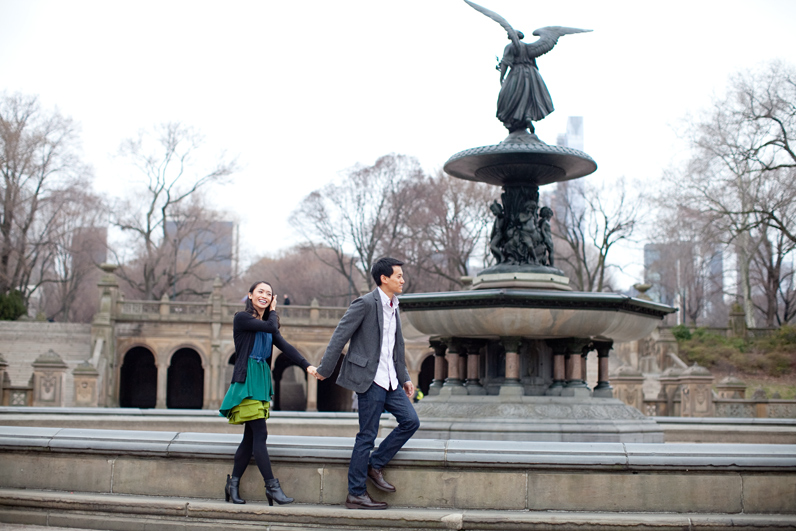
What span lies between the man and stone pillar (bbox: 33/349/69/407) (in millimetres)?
24682

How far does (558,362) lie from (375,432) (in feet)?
18.9

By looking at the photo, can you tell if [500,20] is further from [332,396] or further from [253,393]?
[332,396]

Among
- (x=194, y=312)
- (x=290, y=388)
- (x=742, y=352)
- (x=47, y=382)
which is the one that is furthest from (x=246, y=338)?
(x=290, y=388)

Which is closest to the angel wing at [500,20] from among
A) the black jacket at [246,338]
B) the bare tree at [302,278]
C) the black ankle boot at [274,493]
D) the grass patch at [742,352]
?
the black jacket at [246,338]

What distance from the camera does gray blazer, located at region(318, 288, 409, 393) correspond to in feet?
20.4

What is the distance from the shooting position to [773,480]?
6.06 metres

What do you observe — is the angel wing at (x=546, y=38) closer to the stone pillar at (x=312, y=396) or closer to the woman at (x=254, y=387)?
the woman at (x=254, y=387)

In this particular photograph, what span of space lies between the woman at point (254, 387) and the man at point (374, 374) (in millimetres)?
319

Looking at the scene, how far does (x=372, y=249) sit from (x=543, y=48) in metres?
44.6

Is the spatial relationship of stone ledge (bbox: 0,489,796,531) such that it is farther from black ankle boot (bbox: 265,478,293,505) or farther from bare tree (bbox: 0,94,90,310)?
bare tree (bbox: 0,94,90,310)

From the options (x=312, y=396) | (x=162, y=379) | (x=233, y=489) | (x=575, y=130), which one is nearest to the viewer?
(x=233, y=489)

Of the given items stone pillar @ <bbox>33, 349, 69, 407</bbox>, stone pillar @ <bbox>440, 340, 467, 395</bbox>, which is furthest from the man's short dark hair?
stone pillar @ <bbox>33, 349, 69, 407</bbox>

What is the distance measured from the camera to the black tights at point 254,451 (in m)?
6.18

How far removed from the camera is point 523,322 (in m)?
10.7
